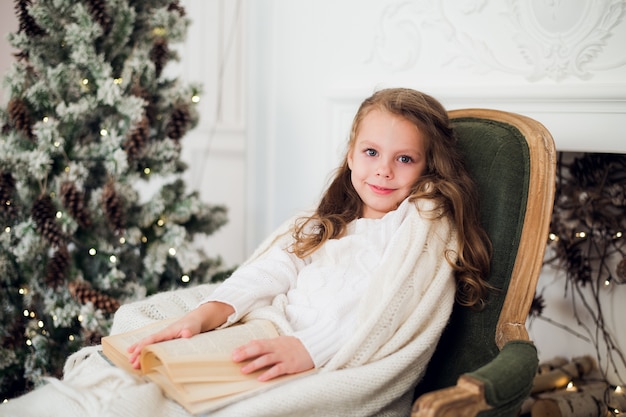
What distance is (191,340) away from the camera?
114 cm

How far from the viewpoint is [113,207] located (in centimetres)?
190

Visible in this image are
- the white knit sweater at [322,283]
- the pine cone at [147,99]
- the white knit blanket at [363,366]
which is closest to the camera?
the white knit blanket at [363,366]

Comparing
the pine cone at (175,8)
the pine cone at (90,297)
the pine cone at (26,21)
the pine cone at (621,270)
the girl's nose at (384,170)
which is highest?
the pine cone at (175,8)

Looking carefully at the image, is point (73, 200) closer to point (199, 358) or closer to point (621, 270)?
point (199, 358)

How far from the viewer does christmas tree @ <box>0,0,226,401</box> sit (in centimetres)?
185

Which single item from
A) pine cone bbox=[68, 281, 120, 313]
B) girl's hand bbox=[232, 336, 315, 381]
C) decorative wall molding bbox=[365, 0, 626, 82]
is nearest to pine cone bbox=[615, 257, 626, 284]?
decorative wall molding bbox=[365, 0, 626, 82]

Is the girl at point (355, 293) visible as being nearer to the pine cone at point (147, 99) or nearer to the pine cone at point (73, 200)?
the pine cone at point (73, 200)

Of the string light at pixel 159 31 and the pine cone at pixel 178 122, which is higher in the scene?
the string light at pixel 159 31

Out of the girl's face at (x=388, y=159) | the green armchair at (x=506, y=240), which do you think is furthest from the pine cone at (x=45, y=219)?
the green armchair at (x=506, y=240)

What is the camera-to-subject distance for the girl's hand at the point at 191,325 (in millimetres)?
1132

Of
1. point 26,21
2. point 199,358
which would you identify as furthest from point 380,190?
point 26,21

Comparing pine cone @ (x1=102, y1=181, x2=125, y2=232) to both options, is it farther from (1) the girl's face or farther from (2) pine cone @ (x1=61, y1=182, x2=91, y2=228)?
(1) the girl's face

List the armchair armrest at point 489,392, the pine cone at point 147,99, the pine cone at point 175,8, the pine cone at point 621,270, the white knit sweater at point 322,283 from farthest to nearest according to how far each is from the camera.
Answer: the pine cone at point 175,8 → the pine cone at point 147,99 → the pine cone at point 621,270 → the white knit sweater at point 322,283 → the armchair armrest at point 489,392

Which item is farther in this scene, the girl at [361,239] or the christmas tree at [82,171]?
the christmas tree at [82,171]
